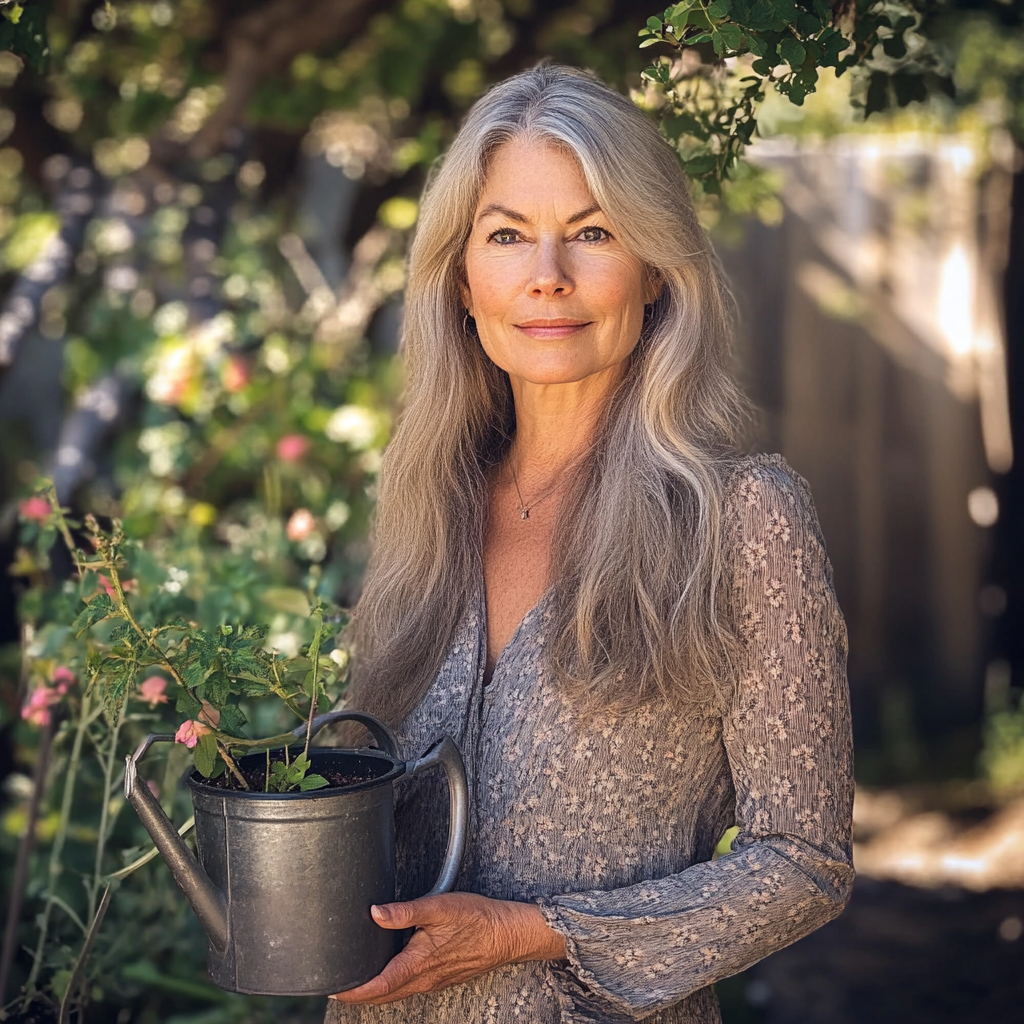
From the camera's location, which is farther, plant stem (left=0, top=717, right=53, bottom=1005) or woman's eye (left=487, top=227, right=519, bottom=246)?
plant stem (left=0, top=717, right=53, bottom=1005)

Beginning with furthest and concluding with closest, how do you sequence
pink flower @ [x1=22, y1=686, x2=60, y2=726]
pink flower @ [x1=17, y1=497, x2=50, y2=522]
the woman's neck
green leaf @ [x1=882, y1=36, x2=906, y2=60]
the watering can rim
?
pink flower @ [x1=17, y1=497, x2=50, y2=522] → pink flower @ [x1=22, y1=686, x2=60, y2=726] → green leaf @ [x1=882, y1=36, x2=906, y2=60] → the woman's neck → the watering can rim

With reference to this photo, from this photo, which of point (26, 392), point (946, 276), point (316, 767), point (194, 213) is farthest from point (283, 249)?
point (316, 767)

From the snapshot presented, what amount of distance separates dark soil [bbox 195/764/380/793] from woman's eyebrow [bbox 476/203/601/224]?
710 millimetres

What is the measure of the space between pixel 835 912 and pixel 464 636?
0.57 m

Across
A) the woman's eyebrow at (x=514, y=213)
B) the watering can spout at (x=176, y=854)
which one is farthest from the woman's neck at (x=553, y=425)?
the watering can spout at (x=176, y=854)

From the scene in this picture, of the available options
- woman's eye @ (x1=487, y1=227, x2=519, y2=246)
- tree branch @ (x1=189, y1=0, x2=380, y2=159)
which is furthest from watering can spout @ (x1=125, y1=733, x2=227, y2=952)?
tree branch @ (x1=189, y1=0, x2=380, y2=159)

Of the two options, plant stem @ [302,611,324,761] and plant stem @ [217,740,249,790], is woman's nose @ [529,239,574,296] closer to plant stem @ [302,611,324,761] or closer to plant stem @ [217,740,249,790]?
plant stem @ [302,611,324,761]

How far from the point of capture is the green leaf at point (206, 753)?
137cm

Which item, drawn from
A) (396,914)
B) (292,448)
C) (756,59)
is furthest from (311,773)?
(292,448)

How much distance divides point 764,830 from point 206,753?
63cm

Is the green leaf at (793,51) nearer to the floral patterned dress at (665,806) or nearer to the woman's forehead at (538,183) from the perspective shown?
the woman's forehead at (538,183)

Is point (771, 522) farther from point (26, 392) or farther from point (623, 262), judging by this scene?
point (26, 392)

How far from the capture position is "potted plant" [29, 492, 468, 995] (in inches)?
53.8

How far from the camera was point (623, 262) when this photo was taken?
1.69 metres
